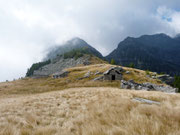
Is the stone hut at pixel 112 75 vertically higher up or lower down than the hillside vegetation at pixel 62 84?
higher up

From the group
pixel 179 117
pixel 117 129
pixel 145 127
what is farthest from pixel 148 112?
pixel 117 129

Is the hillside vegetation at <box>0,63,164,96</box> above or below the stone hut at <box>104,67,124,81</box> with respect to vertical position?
below

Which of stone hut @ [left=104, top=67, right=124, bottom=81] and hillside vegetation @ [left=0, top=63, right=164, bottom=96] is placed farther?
stone hut @ [left=104, top=67, right=124, bottom=81]

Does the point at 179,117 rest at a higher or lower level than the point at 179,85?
higher

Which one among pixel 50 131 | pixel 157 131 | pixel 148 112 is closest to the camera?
pixel 157 131

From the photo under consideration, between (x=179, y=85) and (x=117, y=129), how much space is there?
65.2 metres

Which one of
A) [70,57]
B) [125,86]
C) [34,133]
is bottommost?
[125,86]

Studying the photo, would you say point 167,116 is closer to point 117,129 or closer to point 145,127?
point 145,127

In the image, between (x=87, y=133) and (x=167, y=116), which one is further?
(x=167, y=116)

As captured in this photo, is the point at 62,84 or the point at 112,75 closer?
the point at 62,84

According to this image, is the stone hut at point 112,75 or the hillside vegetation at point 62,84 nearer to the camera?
the hillside vegetation at point 62,84

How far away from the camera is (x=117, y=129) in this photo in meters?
2.57

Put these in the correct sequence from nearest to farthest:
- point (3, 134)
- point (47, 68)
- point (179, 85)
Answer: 1. point (3, 134)
2. point (179, 85)
3. point (47, 68)

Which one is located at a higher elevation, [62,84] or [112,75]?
[112,75]
